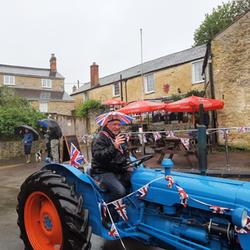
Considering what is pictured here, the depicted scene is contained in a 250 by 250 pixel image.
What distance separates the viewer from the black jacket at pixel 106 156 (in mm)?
3841

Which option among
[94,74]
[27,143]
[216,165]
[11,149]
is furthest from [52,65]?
[216,165]

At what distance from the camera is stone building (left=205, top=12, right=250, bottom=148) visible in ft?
48.2

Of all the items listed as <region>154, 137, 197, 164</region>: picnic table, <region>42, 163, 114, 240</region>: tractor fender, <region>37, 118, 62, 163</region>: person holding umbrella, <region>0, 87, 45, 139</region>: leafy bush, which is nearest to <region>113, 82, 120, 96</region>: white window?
<region>0, 87, 45, 139</region>: leafy bush

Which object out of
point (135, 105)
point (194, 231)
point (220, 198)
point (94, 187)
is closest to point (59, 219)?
point (94, 187)

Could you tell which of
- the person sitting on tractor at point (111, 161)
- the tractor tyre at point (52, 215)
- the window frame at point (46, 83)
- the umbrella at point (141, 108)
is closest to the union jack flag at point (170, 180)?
the person sitting on tractor at point (111, 161)

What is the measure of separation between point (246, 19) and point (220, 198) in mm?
13796

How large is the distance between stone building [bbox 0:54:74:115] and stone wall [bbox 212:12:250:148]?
91.4 feet

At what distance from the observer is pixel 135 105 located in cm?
1628

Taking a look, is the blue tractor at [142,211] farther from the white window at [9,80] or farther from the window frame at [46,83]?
the window frame at [46,83]

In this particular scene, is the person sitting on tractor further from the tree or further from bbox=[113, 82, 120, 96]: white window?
the tree

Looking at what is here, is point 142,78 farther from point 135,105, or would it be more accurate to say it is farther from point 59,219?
point 59,219

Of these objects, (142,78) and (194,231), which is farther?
(142,78)

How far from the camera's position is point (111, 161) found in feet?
12.7

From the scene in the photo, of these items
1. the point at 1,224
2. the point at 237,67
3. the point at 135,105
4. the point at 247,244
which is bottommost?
the point at 1,224
